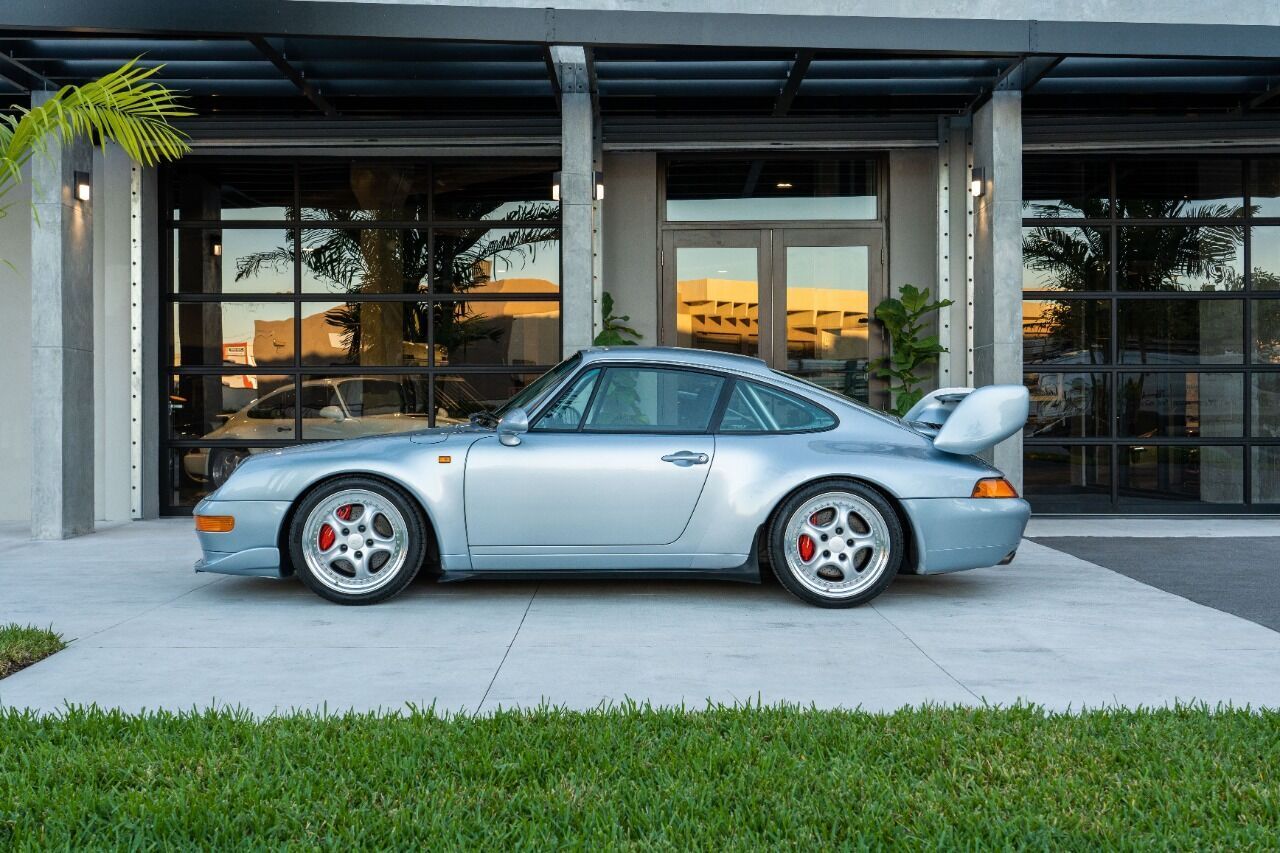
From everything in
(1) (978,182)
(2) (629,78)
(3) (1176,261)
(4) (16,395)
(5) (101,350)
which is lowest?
(4) (16,395)

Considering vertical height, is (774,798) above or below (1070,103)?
below

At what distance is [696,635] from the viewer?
4.99 m

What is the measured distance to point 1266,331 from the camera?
10.3m

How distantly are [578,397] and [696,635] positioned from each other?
146 centimetres

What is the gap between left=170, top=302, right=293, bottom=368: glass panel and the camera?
34.4ft

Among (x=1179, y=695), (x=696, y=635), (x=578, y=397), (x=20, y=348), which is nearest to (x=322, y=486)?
(x=578, y=397)

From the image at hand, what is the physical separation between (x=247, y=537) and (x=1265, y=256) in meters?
9.30

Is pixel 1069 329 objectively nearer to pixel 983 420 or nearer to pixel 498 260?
pixel 983 420

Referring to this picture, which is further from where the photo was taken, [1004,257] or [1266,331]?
[1266,331]

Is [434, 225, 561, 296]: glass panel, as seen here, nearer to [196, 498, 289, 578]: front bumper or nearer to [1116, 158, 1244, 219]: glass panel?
[196, 498, 289, 578]: front bumper

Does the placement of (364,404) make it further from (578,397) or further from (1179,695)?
(1179,695)

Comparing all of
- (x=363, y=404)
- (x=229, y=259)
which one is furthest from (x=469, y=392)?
(x=229, y=259)

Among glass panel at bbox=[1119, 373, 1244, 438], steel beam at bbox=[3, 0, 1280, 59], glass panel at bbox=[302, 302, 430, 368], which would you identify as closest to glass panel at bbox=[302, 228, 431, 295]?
glass panel at bbox=[302, 302, 430, 368]

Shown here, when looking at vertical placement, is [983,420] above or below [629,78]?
below
